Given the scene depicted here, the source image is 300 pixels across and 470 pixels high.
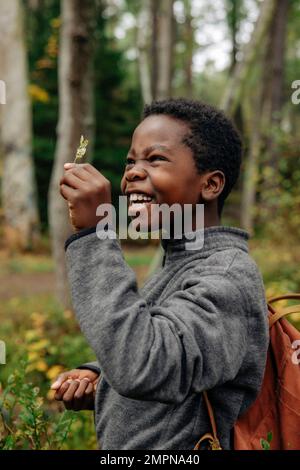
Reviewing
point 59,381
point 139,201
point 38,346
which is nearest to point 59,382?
point 59,381

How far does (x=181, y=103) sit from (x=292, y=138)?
586 centimetres

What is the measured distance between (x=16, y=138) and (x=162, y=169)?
485 inches

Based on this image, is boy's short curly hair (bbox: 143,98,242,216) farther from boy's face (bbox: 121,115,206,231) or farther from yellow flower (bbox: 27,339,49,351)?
yellow flower (bbox: 27,339,49,351)

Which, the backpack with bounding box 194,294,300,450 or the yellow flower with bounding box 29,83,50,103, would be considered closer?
the backpack with bounding box 194,294,300,450

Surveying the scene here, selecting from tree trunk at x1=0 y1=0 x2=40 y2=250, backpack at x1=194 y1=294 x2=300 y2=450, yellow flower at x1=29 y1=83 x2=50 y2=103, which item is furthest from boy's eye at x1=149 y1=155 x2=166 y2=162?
yellow flower at x1=29 y1=83 x2=50 y2=103

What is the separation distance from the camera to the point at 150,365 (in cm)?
→ 143

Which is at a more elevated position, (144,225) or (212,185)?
(212,185)

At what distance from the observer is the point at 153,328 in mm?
1471

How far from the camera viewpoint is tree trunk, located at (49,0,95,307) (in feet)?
19.5

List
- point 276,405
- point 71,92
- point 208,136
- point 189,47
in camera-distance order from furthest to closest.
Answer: point 189,47 < point 71,92 < point 208,136 < point 276,405

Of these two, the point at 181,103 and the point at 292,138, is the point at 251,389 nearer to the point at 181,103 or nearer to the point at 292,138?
the point at 181,103

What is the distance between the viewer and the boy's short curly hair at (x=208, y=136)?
5.97ft

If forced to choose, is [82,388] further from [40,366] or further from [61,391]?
[40,366]

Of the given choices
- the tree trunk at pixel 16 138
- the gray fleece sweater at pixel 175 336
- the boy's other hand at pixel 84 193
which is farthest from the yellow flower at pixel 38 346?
the tree trunk at pixel 16 138
